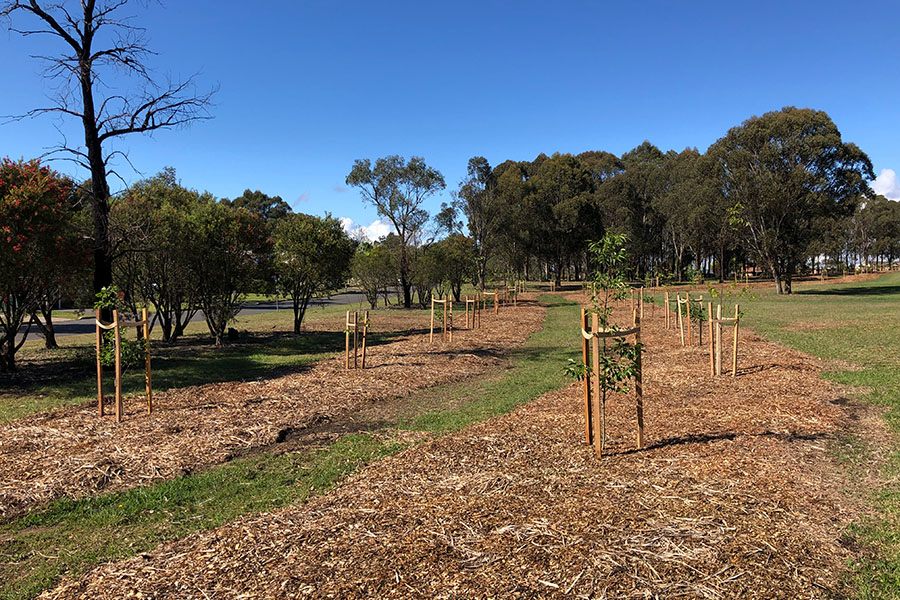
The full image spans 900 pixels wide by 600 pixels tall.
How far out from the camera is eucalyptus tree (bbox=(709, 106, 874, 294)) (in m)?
35.7

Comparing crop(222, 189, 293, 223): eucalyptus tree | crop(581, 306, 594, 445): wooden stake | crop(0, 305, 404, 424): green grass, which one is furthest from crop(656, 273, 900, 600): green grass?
crop(222, 189, 293, 223): eucalyptus tree

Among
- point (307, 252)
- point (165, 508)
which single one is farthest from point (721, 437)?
point (307, 252)

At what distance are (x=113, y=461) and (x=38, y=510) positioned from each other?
3.75ft

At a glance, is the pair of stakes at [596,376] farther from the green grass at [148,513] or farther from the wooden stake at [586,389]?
the green grass at [148,513]

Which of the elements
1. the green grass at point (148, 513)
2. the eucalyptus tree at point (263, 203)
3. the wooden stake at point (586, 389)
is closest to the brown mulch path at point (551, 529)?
the wooden stake at point (586, 389)

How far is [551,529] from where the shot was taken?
4668mm

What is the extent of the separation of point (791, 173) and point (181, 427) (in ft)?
129

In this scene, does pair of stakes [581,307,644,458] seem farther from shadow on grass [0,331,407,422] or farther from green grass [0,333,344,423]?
green grass [0,333,344,423]

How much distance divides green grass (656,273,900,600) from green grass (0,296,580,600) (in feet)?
16.5

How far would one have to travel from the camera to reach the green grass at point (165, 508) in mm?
4746

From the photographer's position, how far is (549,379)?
12.3 metres

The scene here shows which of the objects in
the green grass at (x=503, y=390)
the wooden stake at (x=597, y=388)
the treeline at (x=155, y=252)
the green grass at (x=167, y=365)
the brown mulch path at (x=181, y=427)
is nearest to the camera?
the wooden stake at (x=597, y=388)

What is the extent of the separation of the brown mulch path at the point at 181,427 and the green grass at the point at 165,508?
0.41m

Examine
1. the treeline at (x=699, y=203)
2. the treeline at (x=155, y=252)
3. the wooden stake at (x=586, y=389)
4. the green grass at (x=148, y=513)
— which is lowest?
the green grass at (x=148, y=513)
